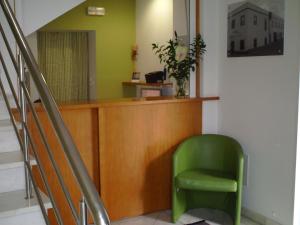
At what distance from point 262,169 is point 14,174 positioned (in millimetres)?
2461

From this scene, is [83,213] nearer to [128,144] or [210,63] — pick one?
[128,144]

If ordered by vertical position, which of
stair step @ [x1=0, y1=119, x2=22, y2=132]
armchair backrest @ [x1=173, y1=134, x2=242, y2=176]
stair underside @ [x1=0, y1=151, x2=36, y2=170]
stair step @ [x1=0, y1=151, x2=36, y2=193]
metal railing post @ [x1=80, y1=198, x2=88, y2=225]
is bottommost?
armchair backrest @ [x1=173, y1=134, x2=242, y2=176]

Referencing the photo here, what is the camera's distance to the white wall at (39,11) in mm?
3260

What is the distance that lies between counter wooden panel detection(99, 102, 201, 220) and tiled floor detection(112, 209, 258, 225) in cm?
8

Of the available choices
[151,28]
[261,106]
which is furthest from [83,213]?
[151,28]

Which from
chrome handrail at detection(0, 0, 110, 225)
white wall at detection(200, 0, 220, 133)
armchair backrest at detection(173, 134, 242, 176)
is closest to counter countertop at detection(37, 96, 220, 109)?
white wall at detection(200, 0, 220, 133)

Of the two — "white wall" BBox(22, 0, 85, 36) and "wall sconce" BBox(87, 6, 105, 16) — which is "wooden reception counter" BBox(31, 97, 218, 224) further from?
"wall sconce" BBox(87, 6, 105, 16)

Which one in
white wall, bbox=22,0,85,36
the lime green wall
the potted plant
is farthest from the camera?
the lime green wall

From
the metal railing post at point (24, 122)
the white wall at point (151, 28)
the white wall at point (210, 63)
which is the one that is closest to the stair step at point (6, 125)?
the metal railing post at point (24, 122)

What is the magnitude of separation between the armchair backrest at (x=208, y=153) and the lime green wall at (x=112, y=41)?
148 inches

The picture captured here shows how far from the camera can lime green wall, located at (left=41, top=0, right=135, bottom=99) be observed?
708 cm

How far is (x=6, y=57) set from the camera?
3168 millimetres

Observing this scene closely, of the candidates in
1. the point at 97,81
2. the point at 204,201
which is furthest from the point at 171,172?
the point at 97,81

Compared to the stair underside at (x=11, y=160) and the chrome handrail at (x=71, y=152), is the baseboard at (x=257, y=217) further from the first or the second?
the chrome handrail at (x=71, y=152)
